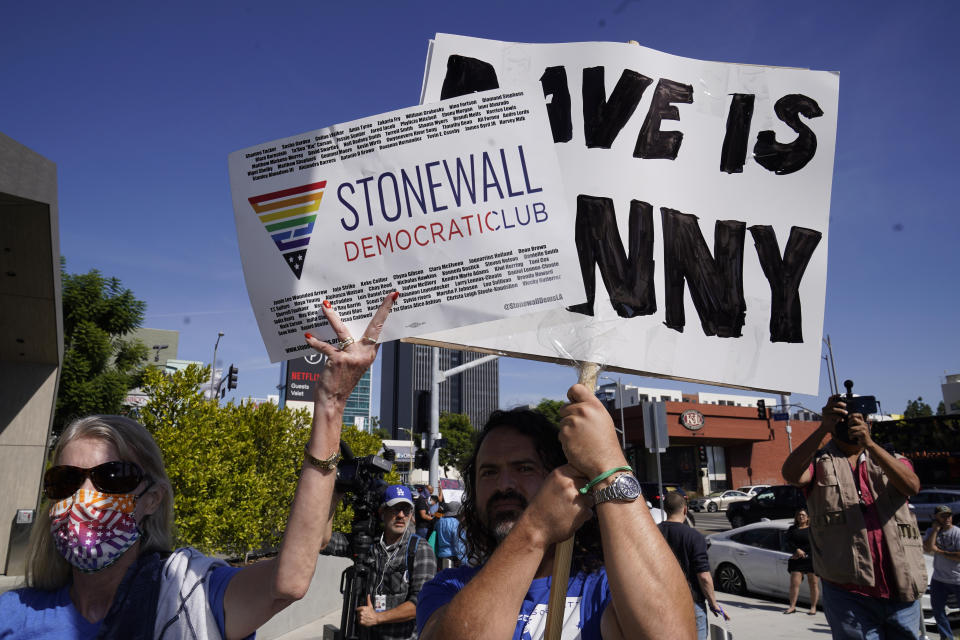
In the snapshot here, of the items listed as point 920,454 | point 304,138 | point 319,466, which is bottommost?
point 920,454

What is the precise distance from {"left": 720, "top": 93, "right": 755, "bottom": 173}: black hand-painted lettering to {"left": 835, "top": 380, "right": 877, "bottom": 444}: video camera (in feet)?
5.85

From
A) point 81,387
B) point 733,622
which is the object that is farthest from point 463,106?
point 81,387

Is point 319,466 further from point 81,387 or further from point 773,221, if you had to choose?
point 81,387

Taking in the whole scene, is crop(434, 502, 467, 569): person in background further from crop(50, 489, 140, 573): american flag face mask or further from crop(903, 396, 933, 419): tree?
crop(903, 396, 933, 419): tree

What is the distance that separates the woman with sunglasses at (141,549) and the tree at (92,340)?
Answer: 2252cm

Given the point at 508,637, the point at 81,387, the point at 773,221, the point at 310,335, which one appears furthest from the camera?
the point at 81,387

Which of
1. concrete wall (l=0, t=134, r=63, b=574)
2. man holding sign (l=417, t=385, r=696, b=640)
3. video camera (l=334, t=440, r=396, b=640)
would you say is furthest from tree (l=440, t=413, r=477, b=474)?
man holding sign (l=417, t=385, r=696, b=640)

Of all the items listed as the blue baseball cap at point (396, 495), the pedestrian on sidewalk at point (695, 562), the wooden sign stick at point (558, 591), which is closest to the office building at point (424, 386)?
the pedestrian on sidewalk at point (695, 562)

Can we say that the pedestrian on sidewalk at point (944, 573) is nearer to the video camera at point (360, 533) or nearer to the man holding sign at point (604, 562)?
the video camera at point (360, 533)

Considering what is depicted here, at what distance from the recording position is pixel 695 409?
1834 inches

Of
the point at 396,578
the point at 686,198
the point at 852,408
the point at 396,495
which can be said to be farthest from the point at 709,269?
the point at 396,495

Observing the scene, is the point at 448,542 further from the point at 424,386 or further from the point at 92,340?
the point at 424,386

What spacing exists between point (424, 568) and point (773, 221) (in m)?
3.60

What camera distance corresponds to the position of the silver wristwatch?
1324mm
